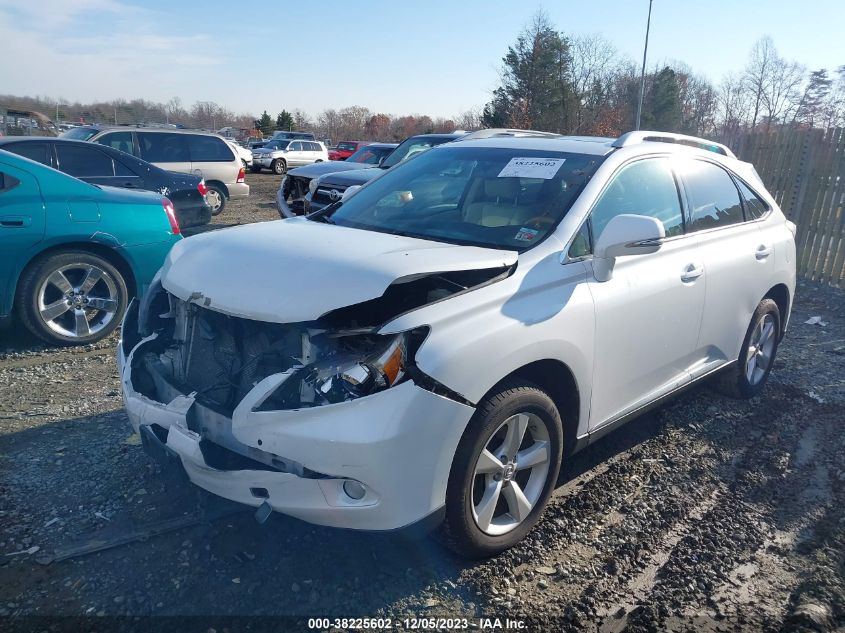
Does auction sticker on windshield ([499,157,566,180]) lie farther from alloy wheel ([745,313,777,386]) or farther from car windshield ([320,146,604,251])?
alloy wheel ([745,313,777,386])

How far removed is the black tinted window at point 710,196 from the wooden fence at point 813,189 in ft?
18.9

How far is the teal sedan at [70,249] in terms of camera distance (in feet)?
17.4

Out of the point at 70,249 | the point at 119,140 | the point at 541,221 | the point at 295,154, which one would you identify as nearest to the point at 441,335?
the point at 541,221

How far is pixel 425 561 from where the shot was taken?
9.86ft

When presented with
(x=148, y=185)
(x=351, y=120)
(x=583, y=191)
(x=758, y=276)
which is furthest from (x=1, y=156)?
(x=351, y=120)

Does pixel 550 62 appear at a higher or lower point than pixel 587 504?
higher

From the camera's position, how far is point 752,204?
16.1ft

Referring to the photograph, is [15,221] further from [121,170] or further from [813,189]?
[813,189]

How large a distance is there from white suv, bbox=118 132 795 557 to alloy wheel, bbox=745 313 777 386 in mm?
888

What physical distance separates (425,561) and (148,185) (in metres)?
7.97

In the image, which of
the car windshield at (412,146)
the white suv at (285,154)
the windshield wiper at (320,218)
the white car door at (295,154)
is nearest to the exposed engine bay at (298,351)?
the windshield wiper at (320,218)

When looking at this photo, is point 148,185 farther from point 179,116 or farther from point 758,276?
point 179,116

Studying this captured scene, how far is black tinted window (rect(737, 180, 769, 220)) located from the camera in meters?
4.83

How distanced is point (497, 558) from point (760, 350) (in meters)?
3.24
